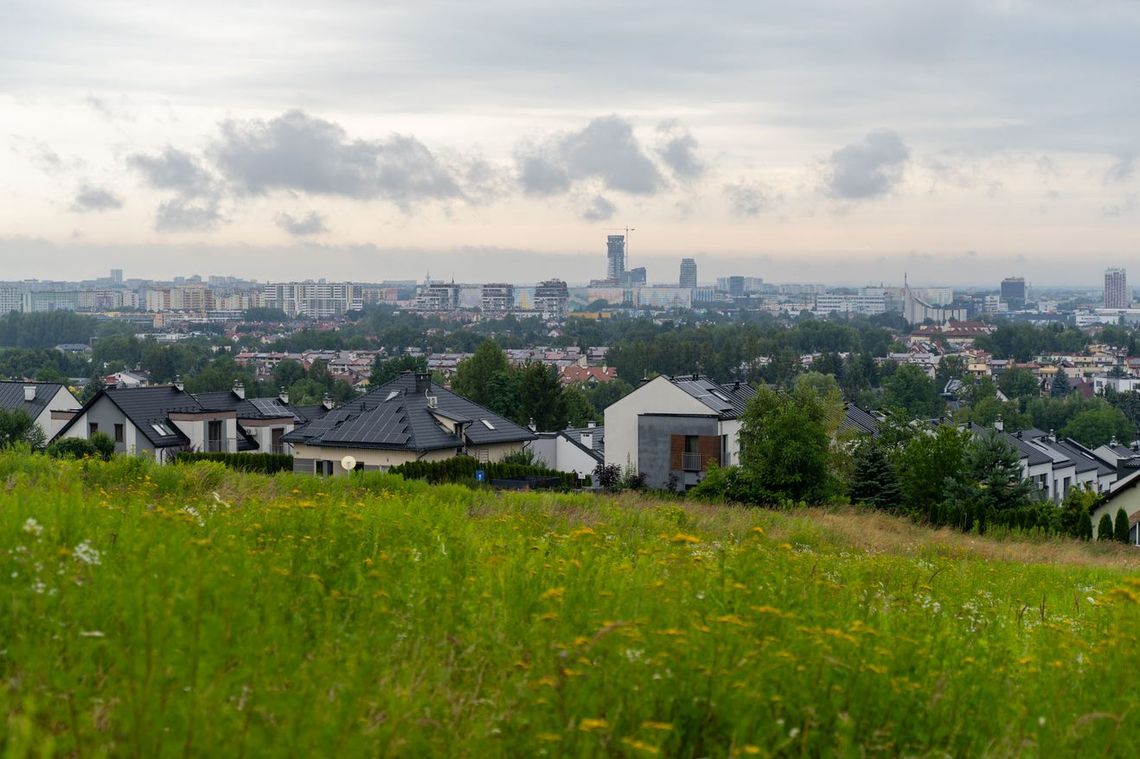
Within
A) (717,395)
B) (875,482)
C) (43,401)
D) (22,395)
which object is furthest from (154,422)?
(875,482)

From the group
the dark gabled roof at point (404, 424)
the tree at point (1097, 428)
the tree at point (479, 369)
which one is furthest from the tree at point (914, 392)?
the dark gabled roof at point (404, 424)

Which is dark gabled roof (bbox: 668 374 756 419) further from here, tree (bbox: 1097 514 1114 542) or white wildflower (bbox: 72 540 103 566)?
white wildflower (bbox: 72 540 103 566)

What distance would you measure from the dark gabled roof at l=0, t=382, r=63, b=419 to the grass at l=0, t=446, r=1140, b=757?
44842 millimetres

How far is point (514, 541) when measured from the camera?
7.76 meters

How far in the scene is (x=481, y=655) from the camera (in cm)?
497

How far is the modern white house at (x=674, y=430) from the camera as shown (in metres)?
40.7

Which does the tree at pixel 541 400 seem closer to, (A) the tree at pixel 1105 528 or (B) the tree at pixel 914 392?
(B) the tree at pixel 914 392

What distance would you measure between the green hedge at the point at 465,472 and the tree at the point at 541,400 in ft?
141

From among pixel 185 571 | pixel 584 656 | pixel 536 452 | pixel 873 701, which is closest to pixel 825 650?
pixel 873 701

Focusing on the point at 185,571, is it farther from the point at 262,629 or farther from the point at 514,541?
the point at 514,541

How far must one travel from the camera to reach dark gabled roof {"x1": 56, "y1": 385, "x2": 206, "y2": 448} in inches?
1502

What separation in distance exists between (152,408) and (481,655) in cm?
3729

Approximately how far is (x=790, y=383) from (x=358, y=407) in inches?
4099

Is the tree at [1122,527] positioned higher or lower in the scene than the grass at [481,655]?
lower
